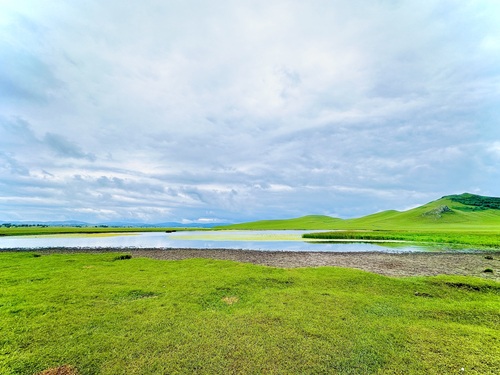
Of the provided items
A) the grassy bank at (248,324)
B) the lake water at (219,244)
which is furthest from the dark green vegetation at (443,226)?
the grassy bank at (248,324)

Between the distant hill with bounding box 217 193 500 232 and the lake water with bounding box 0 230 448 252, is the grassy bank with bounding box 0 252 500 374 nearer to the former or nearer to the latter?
the lake water with bounding box 0 230 448 252

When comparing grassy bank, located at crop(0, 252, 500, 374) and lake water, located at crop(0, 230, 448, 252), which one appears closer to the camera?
grassy bank, located at crop(0, 252, 500, 374)

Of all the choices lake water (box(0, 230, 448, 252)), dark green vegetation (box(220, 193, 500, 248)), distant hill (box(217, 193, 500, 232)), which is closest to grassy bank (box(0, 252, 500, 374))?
lake water (box(0, 230, 448, 252))

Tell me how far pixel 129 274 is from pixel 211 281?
6.40 meters

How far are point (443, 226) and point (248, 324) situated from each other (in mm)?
119016

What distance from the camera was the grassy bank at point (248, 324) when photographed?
7.74 meters

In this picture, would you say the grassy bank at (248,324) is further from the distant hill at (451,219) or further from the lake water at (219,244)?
the distant hill at (451,219)

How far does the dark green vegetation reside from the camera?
5497cm

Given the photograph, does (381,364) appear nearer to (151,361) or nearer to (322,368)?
(322,368)

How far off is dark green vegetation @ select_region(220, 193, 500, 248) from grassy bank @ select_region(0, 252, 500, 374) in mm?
44719

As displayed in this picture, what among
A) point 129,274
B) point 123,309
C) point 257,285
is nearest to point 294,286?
point 257,285

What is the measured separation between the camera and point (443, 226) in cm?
10206

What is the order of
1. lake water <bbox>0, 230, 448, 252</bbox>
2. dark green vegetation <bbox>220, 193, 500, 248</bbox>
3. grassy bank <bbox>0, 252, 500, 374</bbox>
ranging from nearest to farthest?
grassy bank <bbox>0, 252, 500, 374</bbox>, lake water <bbox>0, 230, 448, 252</bbox>, dark green vegetation <bbox>220, 193, 500, 248</bbox>

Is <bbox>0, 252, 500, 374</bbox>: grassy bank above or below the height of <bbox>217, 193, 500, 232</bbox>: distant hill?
below
